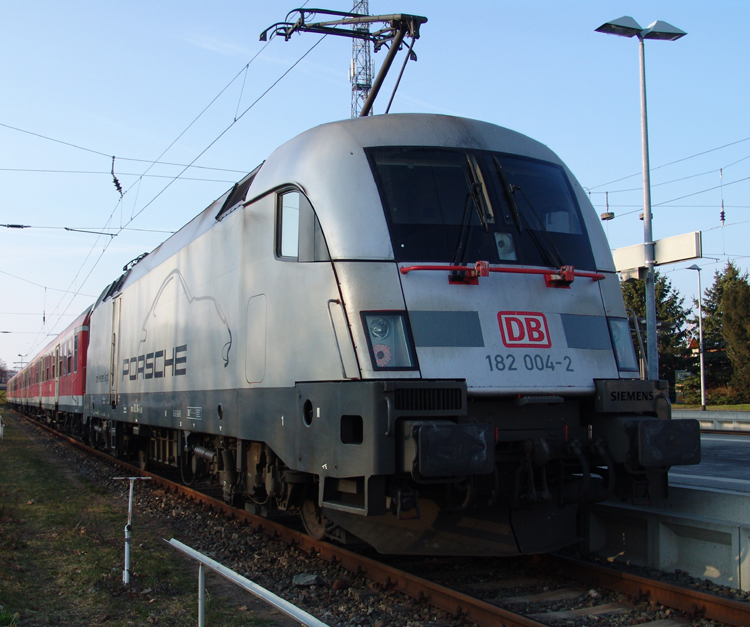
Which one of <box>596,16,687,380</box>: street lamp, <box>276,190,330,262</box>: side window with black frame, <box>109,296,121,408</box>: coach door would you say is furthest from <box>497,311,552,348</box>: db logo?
<box>109,296,121,408</box>: coach door

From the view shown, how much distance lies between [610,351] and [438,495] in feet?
6.29

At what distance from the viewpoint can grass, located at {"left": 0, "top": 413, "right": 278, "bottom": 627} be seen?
5410 millimetres

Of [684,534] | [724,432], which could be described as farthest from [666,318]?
[684,534]

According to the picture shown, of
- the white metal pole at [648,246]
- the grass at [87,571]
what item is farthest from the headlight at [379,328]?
the white metal pole at [648,246]

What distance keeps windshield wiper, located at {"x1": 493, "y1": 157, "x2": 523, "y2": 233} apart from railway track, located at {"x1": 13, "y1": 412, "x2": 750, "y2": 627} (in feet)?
9.44

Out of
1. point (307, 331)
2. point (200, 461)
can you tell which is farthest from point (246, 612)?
point (200, 461)

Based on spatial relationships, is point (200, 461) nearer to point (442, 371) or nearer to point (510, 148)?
point (442, 371)

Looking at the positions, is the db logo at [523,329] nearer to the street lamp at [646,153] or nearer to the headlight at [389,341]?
the headlight at [389,341]

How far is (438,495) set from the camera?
555cm

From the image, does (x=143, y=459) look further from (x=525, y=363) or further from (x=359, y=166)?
(x=525, y=363)

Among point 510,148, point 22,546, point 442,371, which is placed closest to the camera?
point 442,371

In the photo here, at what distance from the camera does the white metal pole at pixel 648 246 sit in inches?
535

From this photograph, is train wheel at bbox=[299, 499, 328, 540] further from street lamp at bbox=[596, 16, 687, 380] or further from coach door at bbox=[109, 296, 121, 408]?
street lamp at bbox=[596, 16, 687, 380]

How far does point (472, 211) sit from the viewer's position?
6.07 metres
